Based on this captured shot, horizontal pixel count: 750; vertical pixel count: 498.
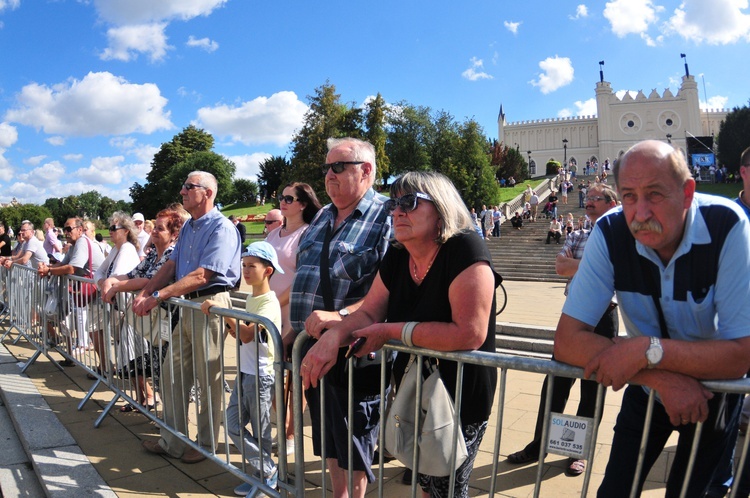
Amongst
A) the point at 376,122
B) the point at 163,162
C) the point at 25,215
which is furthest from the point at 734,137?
the point at 25,215

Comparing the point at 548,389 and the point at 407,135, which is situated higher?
the point at 407,135

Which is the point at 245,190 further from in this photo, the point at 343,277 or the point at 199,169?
the point at 343,277

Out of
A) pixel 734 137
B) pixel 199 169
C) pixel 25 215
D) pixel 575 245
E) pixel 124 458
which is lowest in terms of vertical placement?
pixel 124 458

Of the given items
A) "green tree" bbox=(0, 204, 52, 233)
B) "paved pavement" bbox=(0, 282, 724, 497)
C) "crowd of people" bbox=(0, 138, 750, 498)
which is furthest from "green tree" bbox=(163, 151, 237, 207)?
"crowd of people" bbox=(0, 138, 750, 498)

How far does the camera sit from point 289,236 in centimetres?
462

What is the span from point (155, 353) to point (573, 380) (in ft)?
11.4

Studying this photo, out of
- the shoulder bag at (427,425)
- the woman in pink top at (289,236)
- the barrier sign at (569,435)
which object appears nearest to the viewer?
the barrier sign at (569,435)

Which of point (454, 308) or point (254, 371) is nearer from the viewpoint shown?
point (454, 308)

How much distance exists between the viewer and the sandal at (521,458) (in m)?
3.89

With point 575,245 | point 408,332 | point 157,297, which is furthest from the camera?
point 575,245

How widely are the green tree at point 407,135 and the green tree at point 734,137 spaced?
32.6 meters

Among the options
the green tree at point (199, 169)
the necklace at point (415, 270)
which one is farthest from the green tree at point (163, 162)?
the necklace at point (415, 270)

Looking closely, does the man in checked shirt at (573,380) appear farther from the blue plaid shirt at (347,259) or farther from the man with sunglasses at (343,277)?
the blue plaid shirt at (347,259)

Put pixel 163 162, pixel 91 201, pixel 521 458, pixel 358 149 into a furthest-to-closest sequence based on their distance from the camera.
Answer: pixel 91 201 < pixel 163 162 < pixel 521 458 < pixel 358 149
